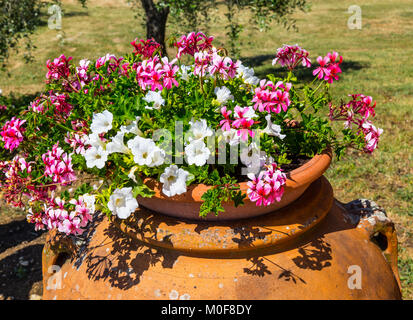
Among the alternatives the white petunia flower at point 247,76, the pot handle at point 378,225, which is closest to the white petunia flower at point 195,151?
the white petunia flower at point 247,76

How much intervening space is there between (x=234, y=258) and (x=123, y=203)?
54 centimetres

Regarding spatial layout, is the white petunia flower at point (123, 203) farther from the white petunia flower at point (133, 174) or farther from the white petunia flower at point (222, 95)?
the white petunia flower at point (222, 95)

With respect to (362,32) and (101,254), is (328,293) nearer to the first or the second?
(101,254)

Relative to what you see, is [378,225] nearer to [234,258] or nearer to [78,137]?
[234,258]

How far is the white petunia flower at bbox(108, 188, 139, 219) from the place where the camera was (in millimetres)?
1514

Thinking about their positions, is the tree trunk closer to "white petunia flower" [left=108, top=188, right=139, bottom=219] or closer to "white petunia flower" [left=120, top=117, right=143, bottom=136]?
"white petunia flower" [left=120, top=117, right=143, bottom=136]

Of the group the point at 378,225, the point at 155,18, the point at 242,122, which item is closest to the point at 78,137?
the point at 242,122

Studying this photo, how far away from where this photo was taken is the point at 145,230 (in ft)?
5.69

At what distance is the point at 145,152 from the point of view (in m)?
1.54

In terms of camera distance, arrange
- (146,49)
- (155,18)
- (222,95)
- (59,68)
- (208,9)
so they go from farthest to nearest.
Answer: (155,18) → (208,9) → (146,49) → (59,68) → (222,95)

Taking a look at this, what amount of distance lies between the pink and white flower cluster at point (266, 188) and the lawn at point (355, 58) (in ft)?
8.98

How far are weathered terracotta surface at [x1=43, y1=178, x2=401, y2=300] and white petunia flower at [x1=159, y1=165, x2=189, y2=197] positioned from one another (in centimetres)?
25

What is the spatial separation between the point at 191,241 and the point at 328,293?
629 mm

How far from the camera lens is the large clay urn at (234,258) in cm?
163
